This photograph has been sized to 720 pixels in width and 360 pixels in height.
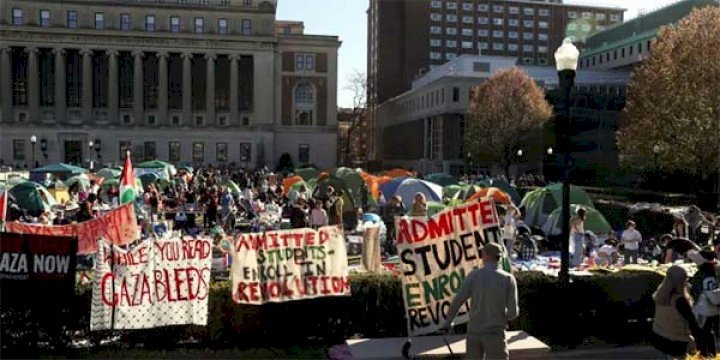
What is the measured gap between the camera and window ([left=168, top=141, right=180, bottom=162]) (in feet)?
278

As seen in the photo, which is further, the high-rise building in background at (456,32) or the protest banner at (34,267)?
the high-rise building in background at (456,32)

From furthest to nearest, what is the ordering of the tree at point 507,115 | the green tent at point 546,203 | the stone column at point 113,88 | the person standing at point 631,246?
the stone column at point 113,88, the tree at point 507,115, the green tent at point 546,203, the person standing at point 631,246

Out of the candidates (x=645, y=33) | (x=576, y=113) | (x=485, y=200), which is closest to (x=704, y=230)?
(x=485, y=200)

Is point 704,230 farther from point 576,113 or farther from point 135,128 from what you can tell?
point 135,128

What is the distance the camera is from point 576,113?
239ft

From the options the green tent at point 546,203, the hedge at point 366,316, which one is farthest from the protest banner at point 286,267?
the green tent at point 546,203

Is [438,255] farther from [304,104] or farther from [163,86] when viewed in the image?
[304,104]

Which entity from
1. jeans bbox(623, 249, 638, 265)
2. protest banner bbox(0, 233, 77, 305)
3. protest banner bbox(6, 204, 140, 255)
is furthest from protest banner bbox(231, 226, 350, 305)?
jeans bbox(623, 249, 638, 265)

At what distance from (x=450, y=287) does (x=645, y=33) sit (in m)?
81.1

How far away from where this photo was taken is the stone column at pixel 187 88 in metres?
84.0

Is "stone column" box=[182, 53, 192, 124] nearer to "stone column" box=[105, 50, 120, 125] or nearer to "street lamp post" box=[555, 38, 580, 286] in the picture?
"stone column" box=[105, 50, 120, 125]

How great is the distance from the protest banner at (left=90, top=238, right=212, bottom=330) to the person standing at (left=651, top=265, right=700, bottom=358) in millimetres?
6024

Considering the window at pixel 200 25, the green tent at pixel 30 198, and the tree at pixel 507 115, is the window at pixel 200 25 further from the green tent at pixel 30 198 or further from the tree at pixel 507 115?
the green tent at pixel 30 198

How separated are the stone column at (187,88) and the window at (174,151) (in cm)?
319
